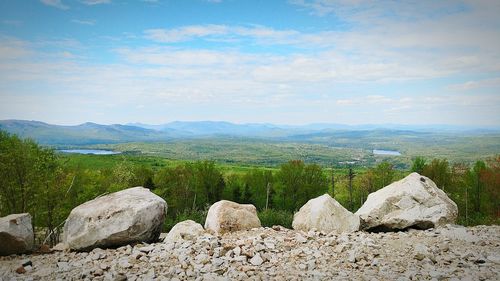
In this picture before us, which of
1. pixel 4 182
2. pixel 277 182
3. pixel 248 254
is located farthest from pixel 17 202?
pixel 277 182

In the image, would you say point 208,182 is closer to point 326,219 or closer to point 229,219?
point 229,219

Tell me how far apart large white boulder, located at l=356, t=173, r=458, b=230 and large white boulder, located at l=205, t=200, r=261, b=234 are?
729 centimetres

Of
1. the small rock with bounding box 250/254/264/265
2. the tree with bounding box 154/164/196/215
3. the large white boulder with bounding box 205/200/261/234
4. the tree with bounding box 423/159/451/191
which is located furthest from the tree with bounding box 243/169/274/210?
the small rock with bounding box 250/254/264/265

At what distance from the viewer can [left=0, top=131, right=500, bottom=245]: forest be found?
89.5ft

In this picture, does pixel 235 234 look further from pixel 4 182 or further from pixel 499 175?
pixel 499 175

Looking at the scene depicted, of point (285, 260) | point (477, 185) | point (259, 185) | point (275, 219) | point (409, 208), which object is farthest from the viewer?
point (259, 185)

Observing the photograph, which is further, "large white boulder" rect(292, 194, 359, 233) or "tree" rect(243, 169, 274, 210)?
"tree" rect(243, 169, 274, 210)

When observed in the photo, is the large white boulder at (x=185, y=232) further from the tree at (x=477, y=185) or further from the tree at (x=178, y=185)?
the tree at (x=477, y=185)

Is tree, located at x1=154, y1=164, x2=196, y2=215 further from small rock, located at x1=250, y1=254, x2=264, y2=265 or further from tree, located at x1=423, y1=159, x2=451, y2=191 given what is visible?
small rock, located at x1=250, y1=254, x2=264, y2=265

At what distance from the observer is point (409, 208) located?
20.3 meters

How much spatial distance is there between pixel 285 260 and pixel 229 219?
529 cm

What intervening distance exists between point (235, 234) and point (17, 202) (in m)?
20.6

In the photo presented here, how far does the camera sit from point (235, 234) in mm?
17438

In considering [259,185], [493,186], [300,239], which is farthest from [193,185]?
[300,239]
